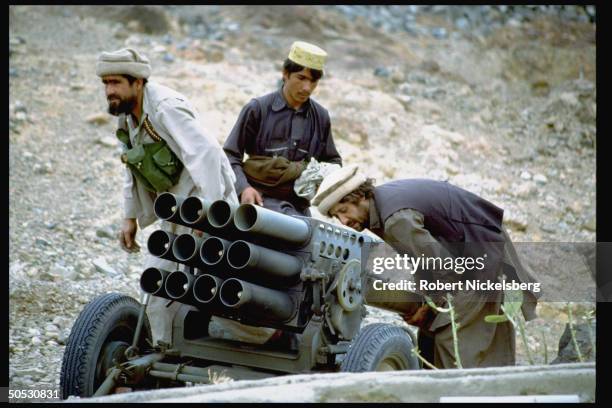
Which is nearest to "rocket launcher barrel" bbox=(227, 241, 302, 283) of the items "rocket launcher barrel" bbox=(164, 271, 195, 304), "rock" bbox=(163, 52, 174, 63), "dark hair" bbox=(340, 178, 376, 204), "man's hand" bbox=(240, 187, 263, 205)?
"rocket launcher barrel" bbox=(164, 271, 195, 304)

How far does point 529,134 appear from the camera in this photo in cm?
1470

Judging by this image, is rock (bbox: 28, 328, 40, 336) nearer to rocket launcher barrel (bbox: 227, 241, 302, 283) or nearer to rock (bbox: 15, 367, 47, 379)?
rock (bbox: 15, 367, 47, 379)

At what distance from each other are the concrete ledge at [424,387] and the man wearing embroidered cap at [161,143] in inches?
78.3

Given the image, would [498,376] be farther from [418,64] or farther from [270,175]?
[418,64]

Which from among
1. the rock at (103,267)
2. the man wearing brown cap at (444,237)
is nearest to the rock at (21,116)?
the rock at (103,267)

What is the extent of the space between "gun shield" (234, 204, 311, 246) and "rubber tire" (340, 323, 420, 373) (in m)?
0.58

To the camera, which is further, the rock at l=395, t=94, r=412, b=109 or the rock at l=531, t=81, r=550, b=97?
the rock at l=531, t=81, r=550, b=97

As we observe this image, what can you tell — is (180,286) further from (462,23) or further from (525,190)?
(462,23)

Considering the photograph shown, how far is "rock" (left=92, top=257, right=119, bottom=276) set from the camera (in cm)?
982

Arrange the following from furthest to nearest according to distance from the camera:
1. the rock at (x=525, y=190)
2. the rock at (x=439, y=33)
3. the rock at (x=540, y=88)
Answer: the rock at (x=439, y=33), the rock at (x=540, y=88), the rock at (x=525, y=190)

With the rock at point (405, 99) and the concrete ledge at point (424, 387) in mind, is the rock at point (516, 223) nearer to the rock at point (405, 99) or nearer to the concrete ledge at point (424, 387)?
the rock at point (405, 99)

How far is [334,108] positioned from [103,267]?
4.80 m

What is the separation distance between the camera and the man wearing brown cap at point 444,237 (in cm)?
553
